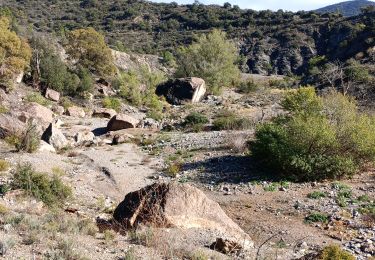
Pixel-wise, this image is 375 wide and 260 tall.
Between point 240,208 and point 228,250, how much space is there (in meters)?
4.37

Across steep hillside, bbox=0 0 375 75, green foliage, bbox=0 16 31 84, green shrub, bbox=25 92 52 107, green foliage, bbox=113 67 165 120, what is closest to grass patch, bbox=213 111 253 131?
green foliage, bbox=113 67 165 120

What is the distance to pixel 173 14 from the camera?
97438 mm

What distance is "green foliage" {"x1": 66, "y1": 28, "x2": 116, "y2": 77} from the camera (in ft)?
A: 141

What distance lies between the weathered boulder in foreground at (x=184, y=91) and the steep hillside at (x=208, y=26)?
26197mm

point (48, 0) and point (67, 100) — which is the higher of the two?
point (48, 0)

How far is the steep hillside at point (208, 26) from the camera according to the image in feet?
250

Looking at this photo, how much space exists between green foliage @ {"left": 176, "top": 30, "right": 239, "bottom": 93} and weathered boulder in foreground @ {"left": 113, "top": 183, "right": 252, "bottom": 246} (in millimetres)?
31260

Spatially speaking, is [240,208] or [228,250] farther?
[240,208]

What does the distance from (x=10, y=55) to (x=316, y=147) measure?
25.6m

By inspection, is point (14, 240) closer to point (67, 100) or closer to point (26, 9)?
point (67, 100)

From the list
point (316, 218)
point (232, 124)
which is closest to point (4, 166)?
point (316, 218)

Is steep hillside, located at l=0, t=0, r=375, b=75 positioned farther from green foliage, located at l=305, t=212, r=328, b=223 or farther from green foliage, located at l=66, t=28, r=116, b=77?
green foliage, located at l=305, t=212, r=328, b=223

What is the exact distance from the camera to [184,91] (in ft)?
127

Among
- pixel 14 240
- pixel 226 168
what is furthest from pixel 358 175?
pixel 14 240
